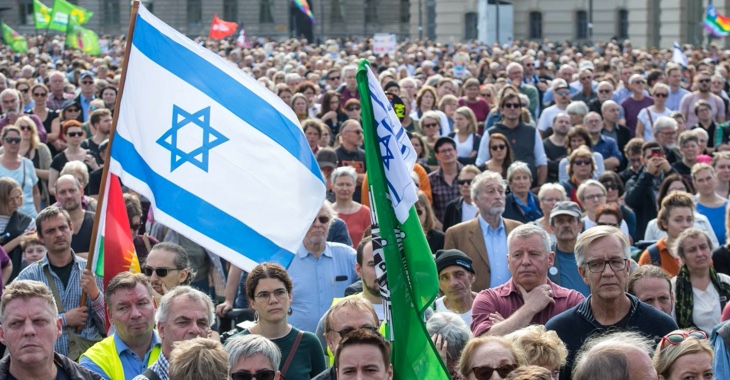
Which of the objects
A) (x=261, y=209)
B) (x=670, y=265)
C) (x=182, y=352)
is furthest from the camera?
(x=670, y=265)

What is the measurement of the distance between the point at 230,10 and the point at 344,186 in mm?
73836

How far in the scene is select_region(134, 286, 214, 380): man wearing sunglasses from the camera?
627 cm

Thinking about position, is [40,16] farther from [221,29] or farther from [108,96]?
[108,96]

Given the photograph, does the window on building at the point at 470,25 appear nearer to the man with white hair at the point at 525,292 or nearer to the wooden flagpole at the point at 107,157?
the wooden flagpole at the point at 107,157

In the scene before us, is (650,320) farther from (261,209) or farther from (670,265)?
(670,265)

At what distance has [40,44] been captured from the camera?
46031mm

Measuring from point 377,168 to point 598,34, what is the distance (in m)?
58.8

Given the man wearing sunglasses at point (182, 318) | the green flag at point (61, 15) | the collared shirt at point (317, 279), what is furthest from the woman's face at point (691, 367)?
the green flag at point (61, 15)

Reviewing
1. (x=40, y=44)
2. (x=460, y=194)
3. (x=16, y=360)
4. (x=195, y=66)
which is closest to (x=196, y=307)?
(x=16, y=360)

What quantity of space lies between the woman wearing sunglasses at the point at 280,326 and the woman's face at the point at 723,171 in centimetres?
598

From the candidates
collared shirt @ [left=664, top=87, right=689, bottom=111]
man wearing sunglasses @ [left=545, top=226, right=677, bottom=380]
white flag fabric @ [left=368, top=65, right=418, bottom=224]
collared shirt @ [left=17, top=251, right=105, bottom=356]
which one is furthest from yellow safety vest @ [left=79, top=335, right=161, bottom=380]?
collared shirt @ [left=664, top=87, right=689, bottom=111]

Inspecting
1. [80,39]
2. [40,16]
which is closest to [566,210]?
[80,39]

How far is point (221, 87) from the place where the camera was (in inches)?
290

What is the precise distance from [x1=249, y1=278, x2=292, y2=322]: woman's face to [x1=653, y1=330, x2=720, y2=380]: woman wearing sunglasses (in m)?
2.10
